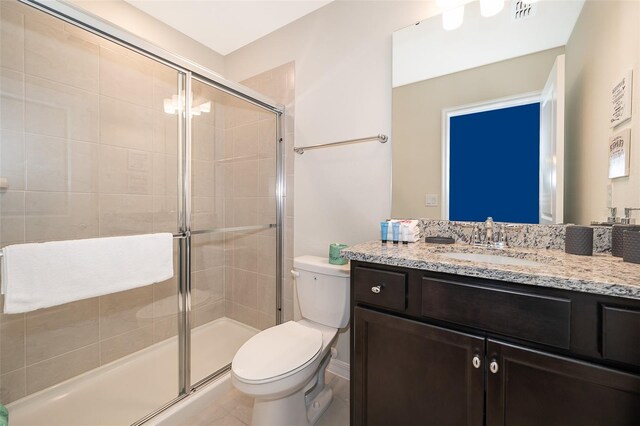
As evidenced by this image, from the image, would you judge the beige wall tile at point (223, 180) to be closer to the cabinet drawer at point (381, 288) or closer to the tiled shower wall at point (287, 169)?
the tiled shower wall at point (287, 169)

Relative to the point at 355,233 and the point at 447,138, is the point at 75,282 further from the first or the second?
the point at 447,138

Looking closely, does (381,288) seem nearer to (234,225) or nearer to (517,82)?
(517,82)

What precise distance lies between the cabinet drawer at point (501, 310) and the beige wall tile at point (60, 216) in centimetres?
177

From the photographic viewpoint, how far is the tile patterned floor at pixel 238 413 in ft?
4.69

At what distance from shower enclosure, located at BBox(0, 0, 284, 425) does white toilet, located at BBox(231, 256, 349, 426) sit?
22.0 inches

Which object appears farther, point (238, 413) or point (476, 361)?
point (238, 413)

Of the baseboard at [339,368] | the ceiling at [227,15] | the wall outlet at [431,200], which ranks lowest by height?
the baseboard at [339,368]

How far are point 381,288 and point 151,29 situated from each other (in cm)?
238

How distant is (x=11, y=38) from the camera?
4.39 feet

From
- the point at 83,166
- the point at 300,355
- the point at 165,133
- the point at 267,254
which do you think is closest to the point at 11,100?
the point at 83,166

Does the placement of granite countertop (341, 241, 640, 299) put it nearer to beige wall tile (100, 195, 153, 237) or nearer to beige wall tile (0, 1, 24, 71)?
beige wall tile (100, 195, 153, 237)

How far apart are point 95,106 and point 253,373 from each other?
1.73 m

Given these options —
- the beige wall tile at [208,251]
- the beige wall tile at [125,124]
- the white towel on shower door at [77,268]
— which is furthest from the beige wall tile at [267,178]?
the white towel on shower door at [77,268]

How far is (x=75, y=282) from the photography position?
1.11m
